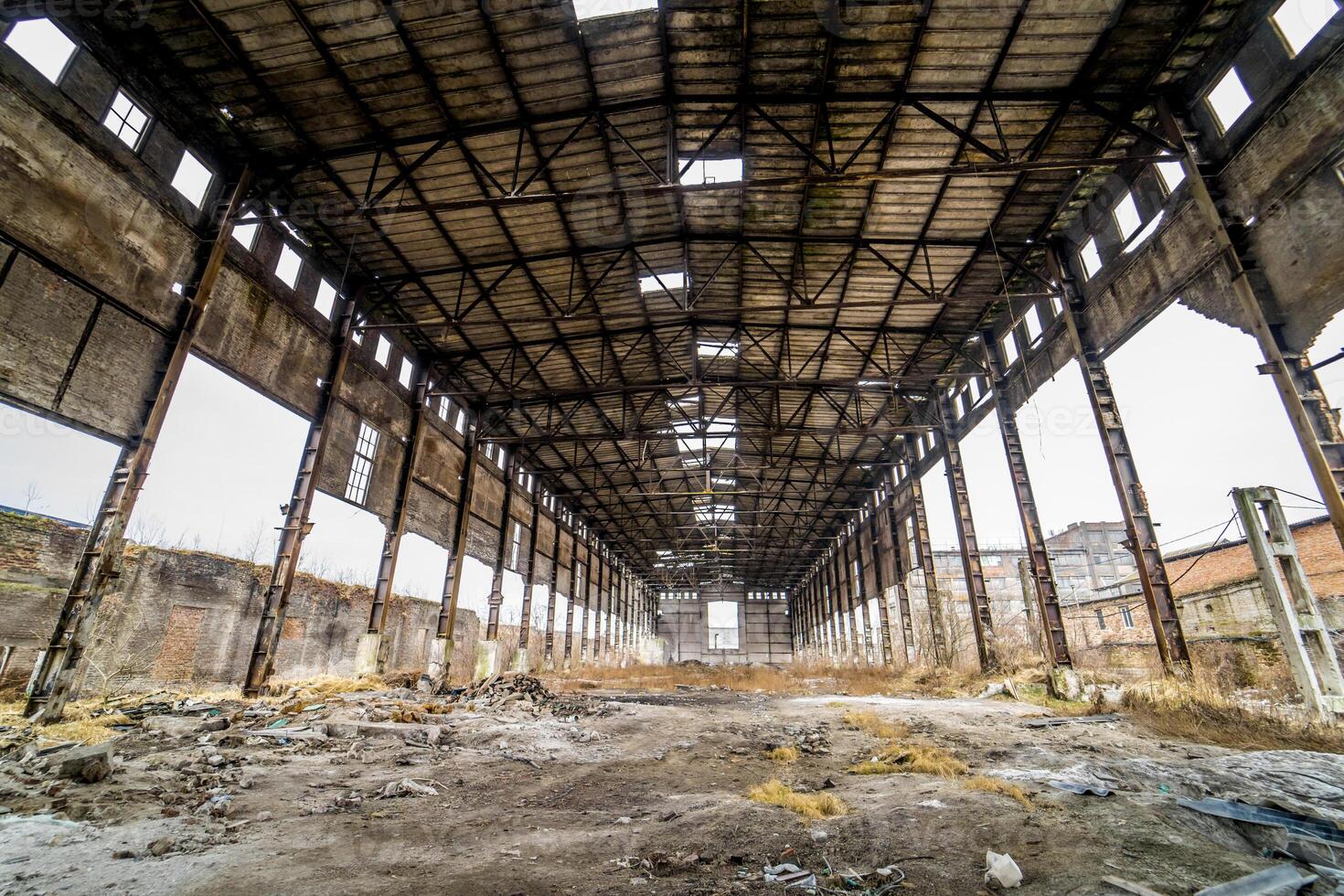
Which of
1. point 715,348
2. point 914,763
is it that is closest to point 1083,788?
point 914,763

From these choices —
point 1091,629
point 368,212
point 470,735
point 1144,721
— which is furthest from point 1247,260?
point 1091,629

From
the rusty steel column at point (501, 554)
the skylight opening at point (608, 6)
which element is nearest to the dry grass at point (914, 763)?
the skylight opening at point (608, 6)

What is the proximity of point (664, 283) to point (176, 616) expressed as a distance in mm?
15833

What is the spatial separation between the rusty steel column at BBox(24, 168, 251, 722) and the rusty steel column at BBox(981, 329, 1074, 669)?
57.5 ft

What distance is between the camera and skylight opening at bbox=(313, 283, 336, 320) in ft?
43.5

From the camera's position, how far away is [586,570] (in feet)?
111

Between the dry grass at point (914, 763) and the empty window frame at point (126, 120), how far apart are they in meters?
14.2

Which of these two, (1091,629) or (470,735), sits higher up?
(1091,629)

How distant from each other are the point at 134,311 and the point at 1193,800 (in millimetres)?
14315

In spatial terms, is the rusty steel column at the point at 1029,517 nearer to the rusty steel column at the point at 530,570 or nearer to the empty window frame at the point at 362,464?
the empty window frame at the point at 362,464

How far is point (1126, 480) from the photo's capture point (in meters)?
10.8

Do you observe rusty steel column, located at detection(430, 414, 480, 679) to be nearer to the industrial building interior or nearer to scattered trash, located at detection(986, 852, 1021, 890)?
the industrial building interior

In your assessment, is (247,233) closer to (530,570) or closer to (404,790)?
(404,790)

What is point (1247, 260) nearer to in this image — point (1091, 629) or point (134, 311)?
point (134, 311)
